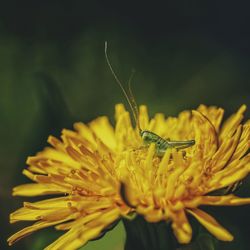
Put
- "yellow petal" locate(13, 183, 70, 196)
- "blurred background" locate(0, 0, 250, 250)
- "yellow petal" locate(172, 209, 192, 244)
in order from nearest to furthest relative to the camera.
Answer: "yellow petal" locate(172, 209, 192, 244)
"yellow petal" locate(13, 183, 70, 196)
"blurred background" locate(0, 0, 250, 250)

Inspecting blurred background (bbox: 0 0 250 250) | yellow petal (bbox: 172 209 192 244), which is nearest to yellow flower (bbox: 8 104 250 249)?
yellow petal (bbox: 172 209 192 244)

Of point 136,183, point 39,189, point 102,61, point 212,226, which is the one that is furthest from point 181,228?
point 102,61

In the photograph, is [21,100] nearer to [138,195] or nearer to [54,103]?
[54,103]

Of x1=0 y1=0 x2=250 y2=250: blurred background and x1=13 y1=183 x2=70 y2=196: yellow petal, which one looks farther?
x1=0 y1=0 x2=250 y2=250: blurred background

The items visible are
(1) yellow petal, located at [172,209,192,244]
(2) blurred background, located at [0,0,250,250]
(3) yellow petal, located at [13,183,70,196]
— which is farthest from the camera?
(2) blurred background, located at [0,0,250,250]

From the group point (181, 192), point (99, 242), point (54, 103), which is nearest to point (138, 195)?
point (181, 192)

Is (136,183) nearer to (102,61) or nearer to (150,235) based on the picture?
(150,235)

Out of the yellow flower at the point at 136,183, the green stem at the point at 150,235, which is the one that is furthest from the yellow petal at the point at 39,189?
the green stem at the point at 150,235

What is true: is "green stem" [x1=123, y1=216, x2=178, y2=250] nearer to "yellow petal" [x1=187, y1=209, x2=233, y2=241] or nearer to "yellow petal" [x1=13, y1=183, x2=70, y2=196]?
"yellow petal" [x1=187, y1=209, x2=233, y2=241]

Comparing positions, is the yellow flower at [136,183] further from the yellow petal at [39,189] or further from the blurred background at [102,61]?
the blurred background at [102,61]
